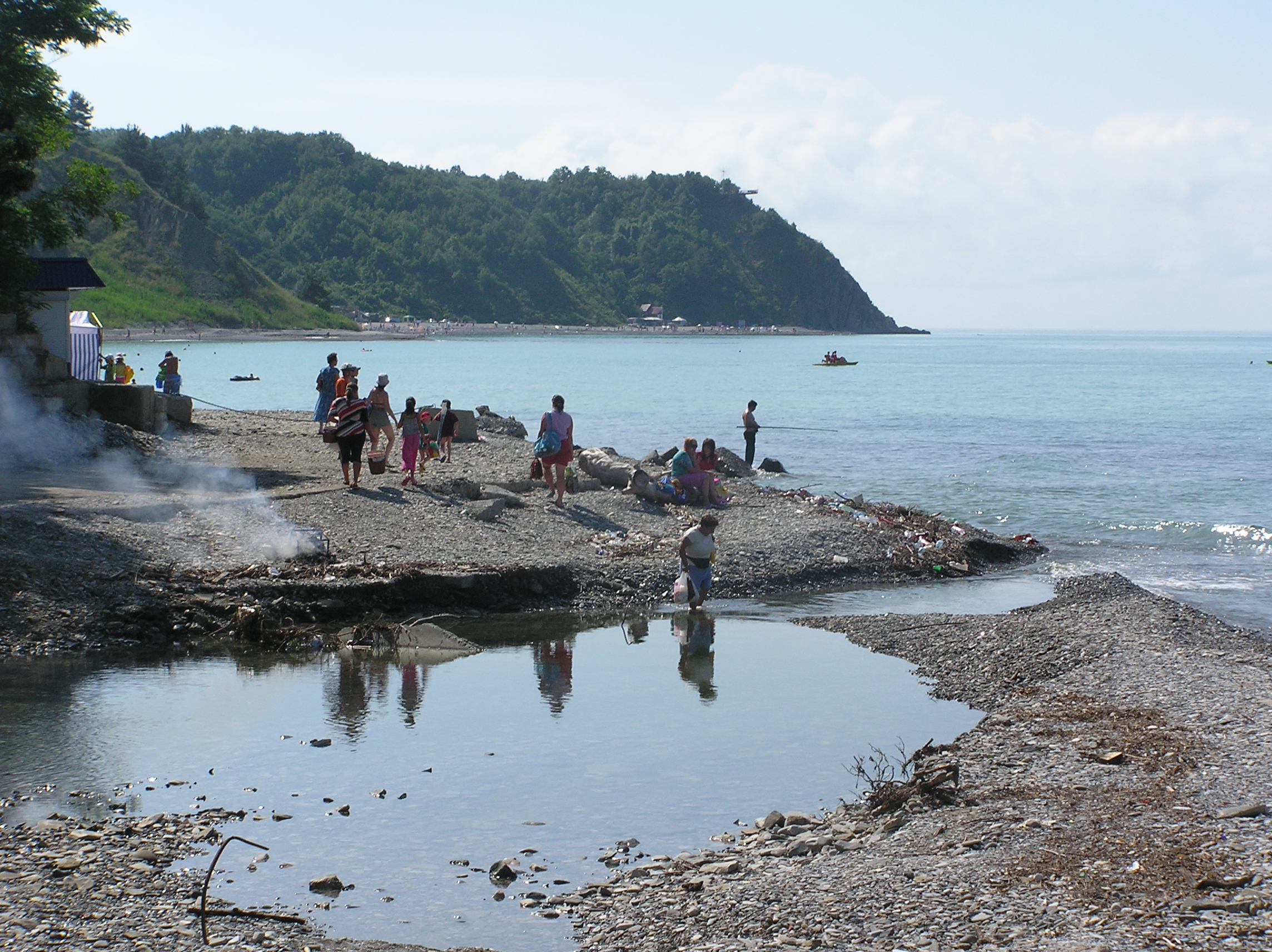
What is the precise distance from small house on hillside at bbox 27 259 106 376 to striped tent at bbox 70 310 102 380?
1.06 metres

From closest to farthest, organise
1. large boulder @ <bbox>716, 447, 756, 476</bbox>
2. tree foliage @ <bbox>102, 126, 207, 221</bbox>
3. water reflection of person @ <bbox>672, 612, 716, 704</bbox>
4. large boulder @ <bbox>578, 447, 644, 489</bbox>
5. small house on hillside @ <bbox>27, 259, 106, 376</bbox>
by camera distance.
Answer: water reflection of person @ <bbox>672, 612, 716, 704</bbox>, large boulder @ <bbox>578, 447, 644, 489</bbox>, small house on hillside @ <bbox>27, 259, 106, 376</bbox>, large boulder @ <bbox>716, 447, 756, 476</bbox>, tree foliage @ <bbox>102, 126, 207, 221</bbox>

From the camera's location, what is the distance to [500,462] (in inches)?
1050

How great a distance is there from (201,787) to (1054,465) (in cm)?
3396

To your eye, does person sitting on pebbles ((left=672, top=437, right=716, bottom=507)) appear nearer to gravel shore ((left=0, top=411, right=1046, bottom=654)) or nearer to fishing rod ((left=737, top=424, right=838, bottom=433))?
gravel shore ((left=0, top=411, right=1046, bottom=654))

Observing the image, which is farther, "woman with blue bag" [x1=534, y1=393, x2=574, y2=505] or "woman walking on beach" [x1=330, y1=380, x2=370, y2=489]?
"woman with blue bag" [x1=534, y1=393, x2=574, y2=505]

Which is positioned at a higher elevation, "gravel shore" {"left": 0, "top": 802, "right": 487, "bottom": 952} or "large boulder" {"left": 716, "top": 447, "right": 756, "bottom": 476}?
"large boulder" {"left": 716, "top": 447, "right": 756, "bottom": 476}

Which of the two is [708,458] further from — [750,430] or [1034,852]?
[1034,852]

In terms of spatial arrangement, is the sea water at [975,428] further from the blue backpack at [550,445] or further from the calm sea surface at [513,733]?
the blue backpack at [550,445]

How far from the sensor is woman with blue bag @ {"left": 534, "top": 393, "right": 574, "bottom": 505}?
2039 centimetres

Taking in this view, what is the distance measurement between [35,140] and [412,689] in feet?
62.9

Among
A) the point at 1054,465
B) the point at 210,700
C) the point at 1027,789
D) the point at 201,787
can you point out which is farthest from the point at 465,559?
the point at 1054,465

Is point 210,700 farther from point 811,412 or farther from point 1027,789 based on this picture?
point 811,412

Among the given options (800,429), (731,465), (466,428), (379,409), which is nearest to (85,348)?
(466,428)

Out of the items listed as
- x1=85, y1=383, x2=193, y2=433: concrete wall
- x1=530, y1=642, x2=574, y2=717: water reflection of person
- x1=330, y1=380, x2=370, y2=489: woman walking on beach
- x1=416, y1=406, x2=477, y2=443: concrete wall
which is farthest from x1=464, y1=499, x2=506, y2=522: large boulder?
x1=416, y1=406, x2=477, y2=443: concrete wall
